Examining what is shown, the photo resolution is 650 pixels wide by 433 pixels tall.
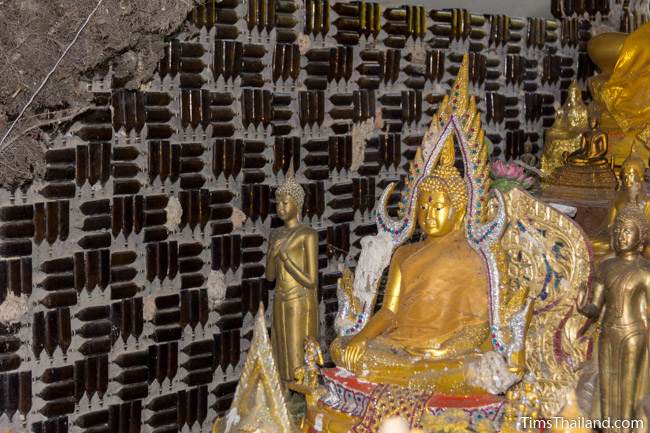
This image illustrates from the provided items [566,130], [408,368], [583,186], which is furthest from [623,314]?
[566,130]

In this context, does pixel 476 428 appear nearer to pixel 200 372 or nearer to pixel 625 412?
pixel 625 412

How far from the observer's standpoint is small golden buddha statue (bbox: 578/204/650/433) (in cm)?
504

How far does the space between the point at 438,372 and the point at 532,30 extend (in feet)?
13.3

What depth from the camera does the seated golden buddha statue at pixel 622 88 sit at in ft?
25.1

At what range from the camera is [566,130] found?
7973 mm

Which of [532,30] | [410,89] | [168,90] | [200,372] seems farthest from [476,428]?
[532,30]

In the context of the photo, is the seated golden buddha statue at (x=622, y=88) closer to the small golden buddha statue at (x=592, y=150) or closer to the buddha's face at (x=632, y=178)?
the small golden buddha statue at (x=592, y=150)

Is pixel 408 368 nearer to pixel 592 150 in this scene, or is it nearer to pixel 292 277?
pixel 292 277

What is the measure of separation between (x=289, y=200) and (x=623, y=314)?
1.85m

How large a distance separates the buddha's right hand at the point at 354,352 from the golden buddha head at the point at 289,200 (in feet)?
3.37

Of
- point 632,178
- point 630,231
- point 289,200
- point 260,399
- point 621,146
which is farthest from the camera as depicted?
point 621,146

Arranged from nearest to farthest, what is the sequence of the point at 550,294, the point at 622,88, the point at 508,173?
1. the point at 550,294
2. the point at 508,173
3. the point at 622,88

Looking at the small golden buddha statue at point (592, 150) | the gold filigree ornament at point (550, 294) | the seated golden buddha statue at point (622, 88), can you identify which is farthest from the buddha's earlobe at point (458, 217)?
the seated golden buddha statue at point (622, 88)

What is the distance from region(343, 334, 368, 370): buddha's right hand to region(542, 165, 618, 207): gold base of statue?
2365 millimetres
